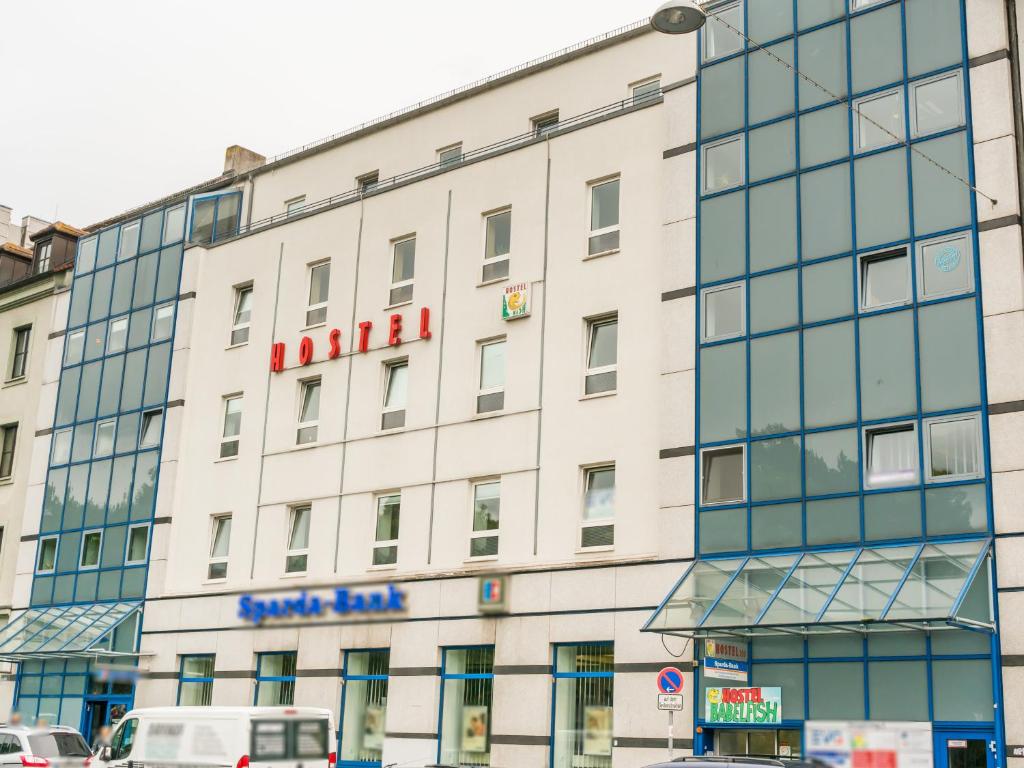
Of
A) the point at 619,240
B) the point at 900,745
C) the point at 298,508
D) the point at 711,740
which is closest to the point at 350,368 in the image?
the point at 298,508

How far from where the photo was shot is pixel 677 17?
845 inches

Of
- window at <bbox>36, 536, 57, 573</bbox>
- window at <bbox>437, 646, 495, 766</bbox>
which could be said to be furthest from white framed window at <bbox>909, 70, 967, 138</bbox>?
window at <bbox>36, 536, 57, 573</bbox>

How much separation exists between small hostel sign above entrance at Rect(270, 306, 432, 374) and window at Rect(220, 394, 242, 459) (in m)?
1.87

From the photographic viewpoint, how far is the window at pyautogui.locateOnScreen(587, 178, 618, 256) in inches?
1168

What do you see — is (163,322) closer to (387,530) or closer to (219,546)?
(219,546)

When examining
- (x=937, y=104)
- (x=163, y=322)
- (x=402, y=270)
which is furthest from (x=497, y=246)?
(x=163, y=322)

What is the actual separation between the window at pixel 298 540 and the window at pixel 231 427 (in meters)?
2.97

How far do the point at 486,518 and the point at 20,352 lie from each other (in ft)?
72.0

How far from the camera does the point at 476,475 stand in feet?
98.8

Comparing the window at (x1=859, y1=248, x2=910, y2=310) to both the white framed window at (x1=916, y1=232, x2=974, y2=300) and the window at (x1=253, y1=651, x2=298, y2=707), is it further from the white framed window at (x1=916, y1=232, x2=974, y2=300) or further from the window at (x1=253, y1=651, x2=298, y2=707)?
the window at (x1=253, y1=651, x2=298, y2=707)

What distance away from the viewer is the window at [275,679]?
32.3 meters

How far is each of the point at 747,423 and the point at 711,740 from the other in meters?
6.19

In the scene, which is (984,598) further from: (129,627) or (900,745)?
(129,627)

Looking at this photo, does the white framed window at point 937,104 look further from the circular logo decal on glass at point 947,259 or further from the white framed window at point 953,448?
the white framed window at point 953,448
